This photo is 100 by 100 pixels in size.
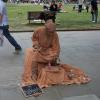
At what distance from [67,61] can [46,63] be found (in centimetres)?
257

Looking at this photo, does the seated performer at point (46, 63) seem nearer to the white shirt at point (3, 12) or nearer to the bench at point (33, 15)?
the white shirt at point (3, 12)

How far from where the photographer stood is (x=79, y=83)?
9227mm

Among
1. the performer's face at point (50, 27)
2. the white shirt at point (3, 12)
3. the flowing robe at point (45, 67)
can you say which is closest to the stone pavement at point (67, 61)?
the flowing robe at point (45, 67)

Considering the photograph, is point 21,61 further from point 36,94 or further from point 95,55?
point 36,94

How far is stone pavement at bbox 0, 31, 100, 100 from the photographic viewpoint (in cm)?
862

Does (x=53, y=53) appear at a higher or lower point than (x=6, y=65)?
higher

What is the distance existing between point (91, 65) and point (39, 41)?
7.71ft

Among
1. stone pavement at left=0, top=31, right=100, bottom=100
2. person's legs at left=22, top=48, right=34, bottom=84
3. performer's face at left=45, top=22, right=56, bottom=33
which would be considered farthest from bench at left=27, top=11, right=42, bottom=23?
performer's face at left=45, top=22, right=56, bottom=33

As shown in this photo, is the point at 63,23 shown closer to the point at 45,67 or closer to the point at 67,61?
the point at 67,61

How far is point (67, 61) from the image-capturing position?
11.8 metres

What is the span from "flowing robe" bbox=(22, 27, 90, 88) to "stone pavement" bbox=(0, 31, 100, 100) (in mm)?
207

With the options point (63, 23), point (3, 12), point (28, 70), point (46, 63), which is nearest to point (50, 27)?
point (46, 63)

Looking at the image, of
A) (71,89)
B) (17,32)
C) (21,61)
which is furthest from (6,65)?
(17,32)

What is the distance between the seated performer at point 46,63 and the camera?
9094 millimetres
